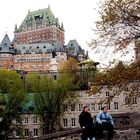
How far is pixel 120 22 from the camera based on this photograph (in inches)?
747

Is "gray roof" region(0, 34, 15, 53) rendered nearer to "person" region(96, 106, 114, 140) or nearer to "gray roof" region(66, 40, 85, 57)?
"gray roof" region(66, 40, 85, 57)

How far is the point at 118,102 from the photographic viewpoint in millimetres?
65062

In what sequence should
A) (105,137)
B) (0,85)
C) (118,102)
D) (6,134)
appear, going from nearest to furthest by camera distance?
(105,137), (6,134), (0,85), (118,102)

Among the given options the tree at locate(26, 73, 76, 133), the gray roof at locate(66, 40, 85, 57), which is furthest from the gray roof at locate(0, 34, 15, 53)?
the tree at locate(26, 73, 76, 133)

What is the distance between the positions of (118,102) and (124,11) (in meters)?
47.0

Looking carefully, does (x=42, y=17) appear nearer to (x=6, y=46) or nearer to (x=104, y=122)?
(x=6, y=46)

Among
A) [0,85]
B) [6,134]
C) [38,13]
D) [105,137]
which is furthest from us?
[38,13]

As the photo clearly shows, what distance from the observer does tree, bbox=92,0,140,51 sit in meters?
18.7

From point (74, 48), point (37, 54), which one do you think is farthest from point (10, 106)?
point (74, 48)

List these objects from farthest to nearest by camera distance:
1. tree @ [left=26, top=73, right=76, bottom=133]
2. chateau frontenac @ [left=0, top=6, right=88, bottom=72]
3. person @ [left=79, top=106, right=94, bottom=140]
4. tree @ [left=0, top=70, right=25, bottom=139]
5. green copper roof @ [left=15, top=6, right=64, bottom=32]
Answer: green copper roof @ [left=15, top=6, right=64, bottom=32] → chateau frontenac @ [left=0, top=6, right=88, bottom=72] → tree @ [left=26, top=73, right=76, bottom=133] → tree @ [left=0, top=70, right=25, bottom=139] → person @ [left=79, top=106, right=94, bottom=140]

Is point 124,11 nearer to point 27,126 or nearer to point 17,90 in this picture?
point 17,90

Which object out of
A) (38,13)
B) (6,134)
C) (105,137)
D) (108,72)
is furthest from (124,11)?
(38,13)

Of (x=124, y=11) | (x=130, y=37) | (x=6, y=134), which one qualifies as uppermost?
(x=124, y=11)

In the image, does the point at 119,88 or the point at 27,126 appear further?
the point at 27,126
